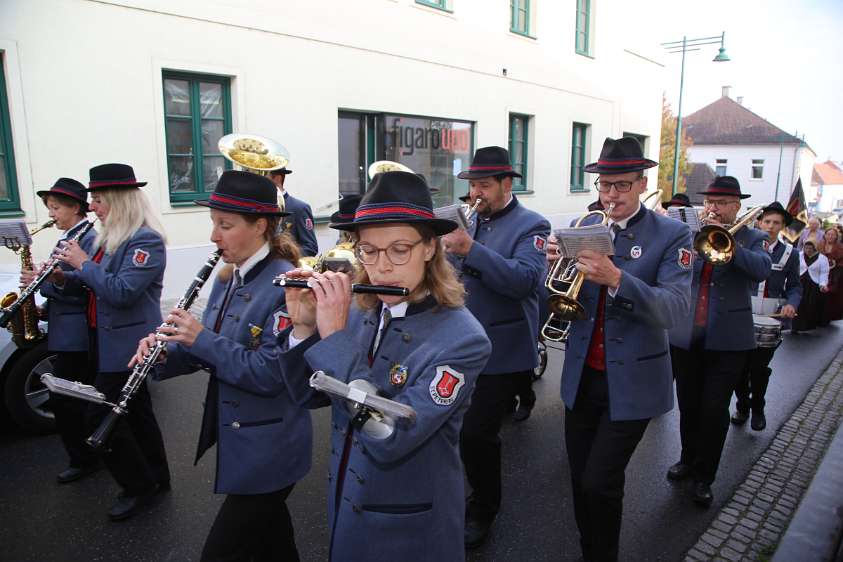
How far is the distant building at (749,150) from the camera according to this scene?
5538cm

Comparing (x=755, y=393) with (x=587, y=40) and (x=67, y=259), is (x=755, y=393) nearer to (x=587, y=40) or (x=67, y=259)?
(x=67, y=259)

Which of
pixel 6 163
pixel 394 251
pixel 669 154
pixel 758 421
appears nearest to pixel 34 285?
pixel 394 251

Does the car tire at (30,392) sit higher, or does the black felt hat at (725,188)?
the black felt hat at (725,188)

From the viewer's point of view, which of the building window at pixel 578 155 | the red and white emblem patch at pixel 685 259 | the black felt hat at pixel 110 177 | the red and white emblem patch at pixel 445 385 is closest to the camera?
the red and white emblem patch at pixel 445 385

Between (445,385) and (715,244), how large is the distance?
3.33 m

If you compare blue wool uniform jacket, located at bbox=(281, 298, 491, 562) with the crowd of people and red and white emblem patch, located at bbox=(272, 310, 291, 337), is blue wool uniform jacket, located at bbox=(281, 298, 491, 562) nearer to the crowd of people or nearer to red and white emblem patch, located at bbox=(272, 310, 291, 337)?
the crowd of people

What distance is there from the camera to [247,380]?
8.16 feet

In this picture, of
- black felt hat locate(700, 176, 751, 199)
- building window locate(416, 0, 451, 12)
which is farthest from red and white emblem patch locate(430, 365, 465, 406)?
building window locate(416, 0, 451, 12)

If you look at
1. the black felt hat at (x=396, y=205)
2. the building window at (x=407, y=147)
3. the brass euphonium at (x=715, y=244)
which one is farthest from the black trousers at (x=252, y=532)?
the building window at (x=407, y=147)

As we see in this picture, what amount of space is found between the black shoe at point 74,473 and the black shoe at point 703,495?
4355 mm

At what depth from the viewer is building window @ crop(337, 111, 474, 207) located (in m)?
11.7

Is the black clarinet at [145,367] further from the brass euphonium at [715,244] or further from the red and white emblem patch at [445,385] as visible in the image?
the brass euphonium at [715,244]

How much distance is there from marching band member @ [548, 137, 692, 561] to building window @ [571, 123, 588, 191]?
14632 mm

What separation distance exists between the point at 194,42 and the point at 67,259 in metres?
6.15
